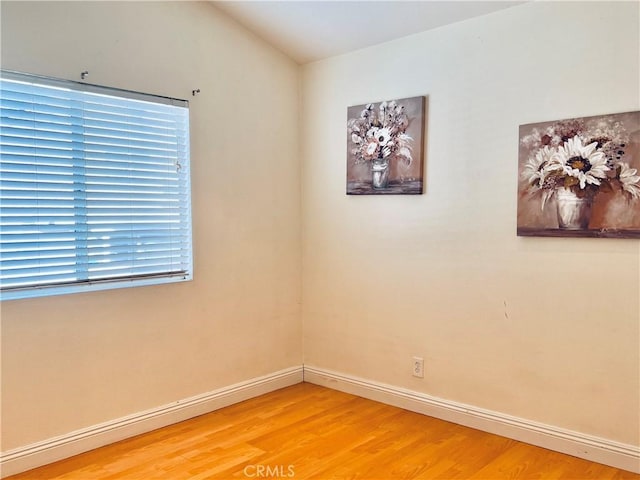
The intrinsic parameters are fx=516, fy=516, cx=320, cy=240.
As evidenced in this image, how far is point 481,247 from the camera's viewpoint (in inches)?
110

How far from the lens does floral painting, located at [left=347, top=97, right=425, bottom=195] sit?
3.00 meters

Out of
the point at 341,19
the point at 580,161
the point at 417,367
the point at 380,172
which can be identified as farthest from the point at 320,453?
the point at 341,19

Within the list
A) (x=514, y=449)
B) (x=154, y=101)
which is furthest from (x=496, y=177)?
(x=154, y=101)

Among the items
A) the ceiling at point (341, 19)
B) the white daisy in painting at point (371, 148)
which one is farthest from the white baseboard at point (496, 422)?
the ceiling at point (341, 19)

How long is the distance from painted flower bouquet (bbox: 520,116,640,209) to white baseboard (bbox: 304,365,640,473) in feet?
3.75

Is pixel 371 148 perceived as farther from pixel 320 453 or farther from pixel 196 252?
pixel 320 453

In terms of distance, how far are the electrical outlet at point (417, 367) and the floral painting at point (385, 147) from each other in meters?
1.00

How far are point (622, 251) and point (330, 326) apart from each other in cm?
184

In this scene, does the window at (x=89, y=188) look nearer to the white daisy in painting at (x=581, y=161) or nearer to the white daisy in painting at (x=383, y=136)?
the white daisy in painting at (x=383, y=136)

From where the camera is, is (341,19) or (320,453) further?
(341,19)

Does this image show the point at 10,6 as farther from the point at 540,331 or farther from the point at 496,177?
Result: the point at 540,331

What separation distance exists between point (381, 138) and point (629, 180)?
1.37 m

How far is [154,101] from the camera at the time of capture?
2781mm

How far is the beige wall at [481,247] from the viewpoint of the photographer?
2.38 meters
